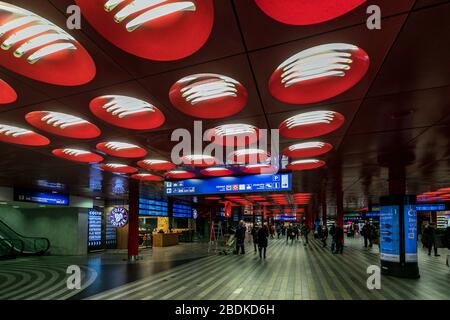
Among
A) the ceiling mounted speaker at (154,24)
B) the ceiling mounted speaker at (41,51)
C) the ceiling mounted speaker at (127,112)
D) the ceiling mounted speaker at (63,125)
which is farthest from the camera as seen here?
the ceiling mounted speaker at (63,125)

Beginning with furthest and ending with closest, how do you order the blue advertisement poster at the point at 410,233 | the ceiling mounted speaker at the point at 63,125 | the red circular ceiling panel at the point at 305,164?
the red circular ceiling panel at the point at 305,164
the blue advertisement poster at the point at 410,233
the ceiling mounted speaker at the point at 63,125

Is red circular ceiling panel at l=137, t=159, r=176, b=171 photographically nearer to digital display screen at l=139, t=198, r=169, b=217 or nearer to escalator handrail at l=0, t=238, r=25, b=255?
escalator handrail at l=0, t=238, r=25, b=255

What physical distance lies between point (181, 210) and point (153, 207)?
20.7ft

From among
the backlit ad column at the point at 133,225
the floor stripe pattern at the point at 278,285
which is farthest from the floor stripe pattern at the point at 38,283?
the backlit ad column at the point at 133,225

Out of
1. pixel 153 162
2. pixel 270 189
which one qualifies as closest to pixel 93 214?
pixel 153 162

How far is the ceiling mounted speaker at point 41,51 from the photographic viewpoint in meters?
3.57

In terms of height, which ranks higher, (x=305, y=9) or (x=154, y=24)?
(x=154, y=24)

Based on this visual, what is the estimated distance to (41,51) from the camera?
414 centimetres

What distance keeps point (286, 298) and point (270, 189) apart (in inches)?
161

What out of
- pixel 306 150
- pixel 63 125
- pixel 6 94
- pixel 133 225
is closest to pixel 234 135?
pixel 306 150

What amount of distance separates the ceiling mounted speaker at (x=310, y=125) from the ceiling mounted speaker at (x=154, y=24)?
11.1ft

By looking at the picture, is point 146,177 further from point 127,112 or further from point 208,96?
point 208,96

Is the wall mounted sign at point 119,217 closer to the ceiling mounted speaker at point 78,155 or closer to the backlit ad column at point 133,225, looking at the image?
the backlit ad column at point 133,225

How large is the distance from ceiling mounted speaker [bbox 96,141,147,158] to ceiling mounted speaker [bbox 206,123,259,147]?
2.44 meters
